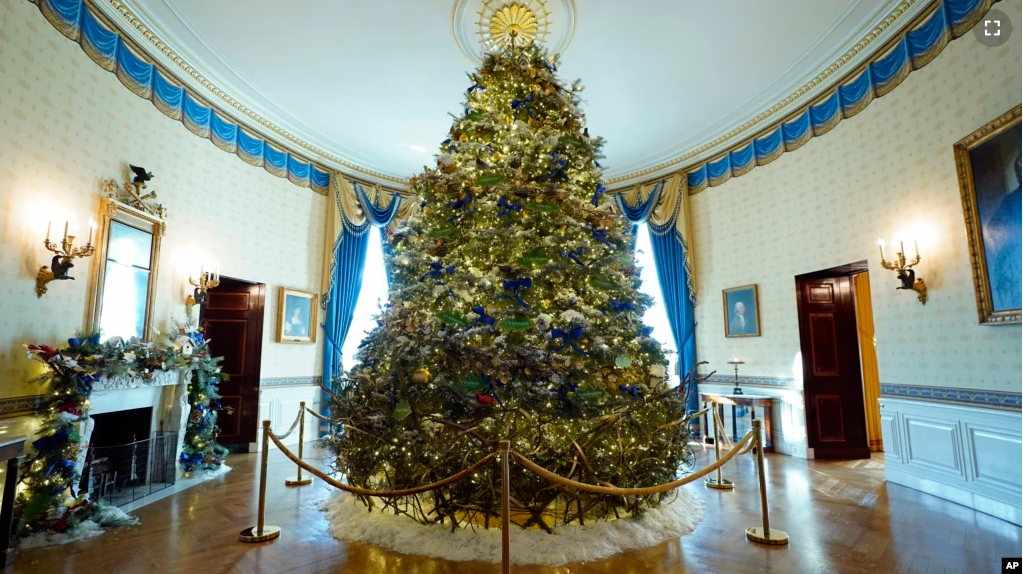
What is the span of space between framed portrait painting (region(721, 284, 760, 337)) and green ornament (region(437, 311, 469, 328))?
19.3 ft

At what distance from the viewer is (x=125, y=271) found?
5773mm

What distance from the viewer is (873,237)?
6.31m

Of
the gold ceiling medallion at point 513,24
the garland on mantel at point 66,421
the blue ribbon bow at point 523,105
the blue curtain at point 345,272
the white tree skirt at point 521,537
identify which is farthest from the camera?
the blue curtain at point 345,272

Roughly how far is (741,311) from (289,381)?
778 centimetres

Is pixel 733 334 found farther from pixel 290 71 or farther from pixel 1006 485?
pixel 290 71

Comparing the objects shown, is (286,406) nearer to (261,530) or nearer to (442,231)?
(261,530)

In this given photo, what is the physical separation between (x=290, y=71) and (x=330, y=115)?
1.23 meters

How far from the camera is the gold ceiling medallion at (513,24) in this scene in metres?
6.05

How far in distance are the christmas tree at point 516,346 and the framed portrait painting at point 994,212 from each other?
306 cm

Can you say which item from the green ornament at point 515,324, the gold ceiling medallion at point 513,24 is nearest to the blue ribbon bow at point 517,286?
the green ornament at point 515,324

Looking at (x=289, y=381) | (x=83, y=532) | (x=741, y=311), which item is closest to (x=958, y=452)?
(x=741, y=311)

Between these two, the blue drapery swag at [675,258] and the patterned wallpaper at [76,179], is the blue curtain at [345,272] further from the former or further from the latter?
the blue drapery swag at [675,258]

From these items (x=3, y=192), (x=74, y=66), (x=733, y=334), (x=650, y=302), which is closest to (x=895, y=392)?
(x=733, y=334)

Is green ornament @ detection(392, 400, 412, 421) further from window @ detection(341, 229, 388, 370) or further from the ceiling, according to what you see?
window @ detection(341, 229, 388, 370)
